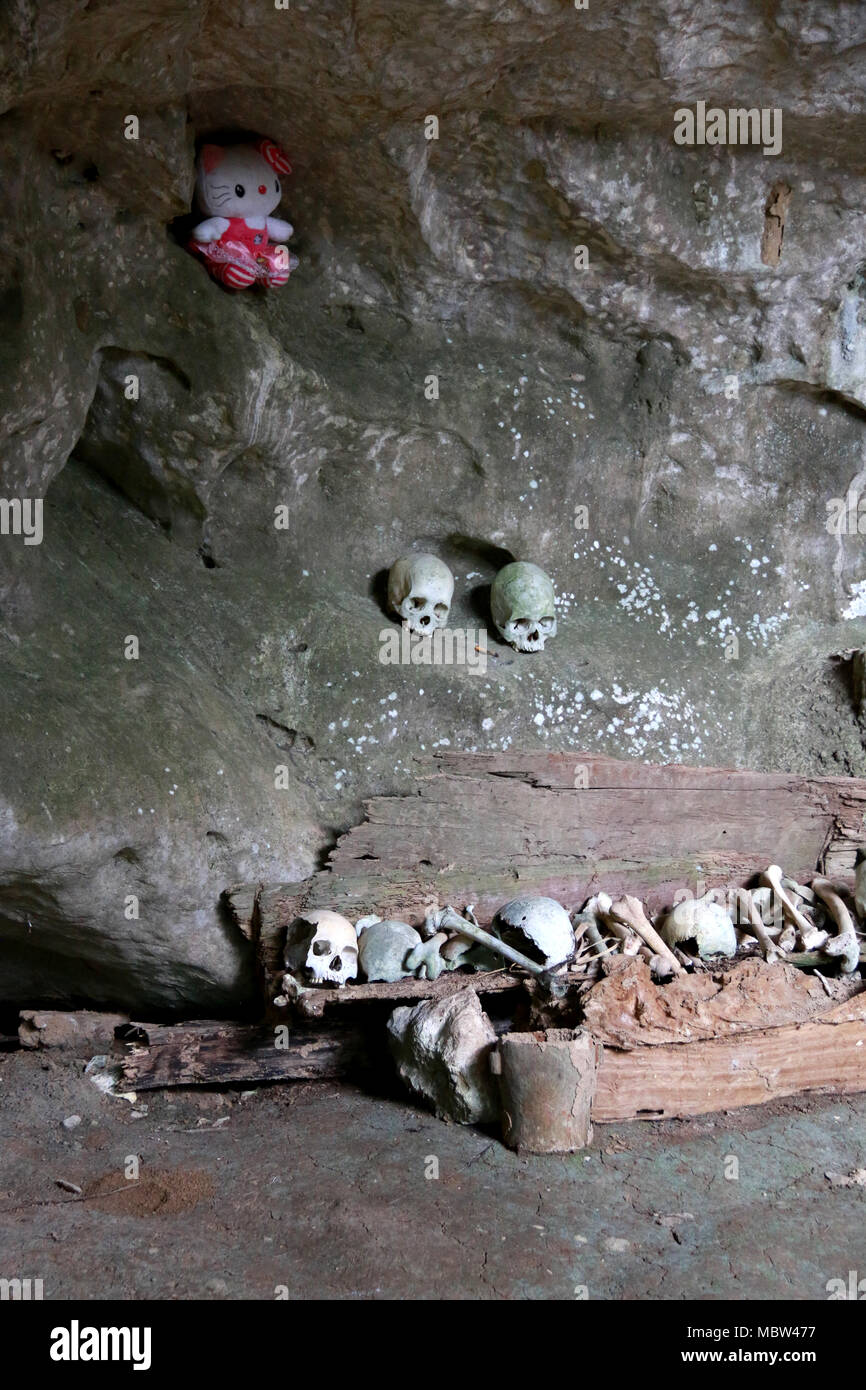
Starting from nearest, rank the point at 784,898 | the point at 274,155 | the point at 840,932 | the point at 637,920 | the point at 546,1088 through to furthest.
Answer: the point at 546,1088, the point at 274,155, the point at 637,920, the point at 840,932, the point at 784,898

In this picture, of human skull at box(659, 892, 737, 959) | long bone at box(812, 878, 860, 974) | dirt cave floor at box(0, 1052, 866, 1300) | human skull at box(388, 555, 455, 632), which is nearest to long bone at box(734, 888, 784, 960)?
human skull at box(659, 892, 737, 959)

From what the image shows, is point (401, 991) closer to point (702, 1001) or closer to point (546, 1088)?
point (546, 1088)

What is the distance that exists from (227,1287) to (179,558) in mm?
3205

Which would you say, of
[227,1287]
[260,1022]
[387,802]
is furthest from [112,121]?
[227,1287]

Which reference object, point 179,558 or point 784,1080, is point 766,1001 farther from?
point 179,558

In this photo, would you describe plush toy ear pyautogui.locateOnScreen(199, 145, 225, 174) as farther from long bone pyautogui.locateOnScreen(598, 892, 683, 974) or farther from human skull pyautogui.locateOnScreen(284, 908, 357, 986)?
long bone pyautogui.locateOnScreen(598, 892, 683, 974)

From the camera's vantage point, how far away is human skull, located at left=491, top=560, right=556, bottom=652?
559 centimetres

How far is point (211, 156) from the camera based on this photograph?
468 centimetres

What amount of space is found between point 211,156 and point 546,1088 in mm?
3973

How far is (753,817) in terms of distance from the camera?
17.8 ft

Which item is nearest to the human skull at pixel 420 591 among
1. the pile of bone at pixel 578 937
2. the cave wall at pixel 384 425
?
the cave wall at pixel 384 425

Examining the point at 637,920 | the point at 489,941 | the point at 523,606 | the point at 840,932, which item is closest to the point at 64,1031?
the point at 489,941

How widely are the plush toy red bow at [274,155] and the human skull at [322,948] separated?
3.21m

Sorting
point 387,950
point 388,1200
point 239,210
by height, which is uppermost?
point 239,210
